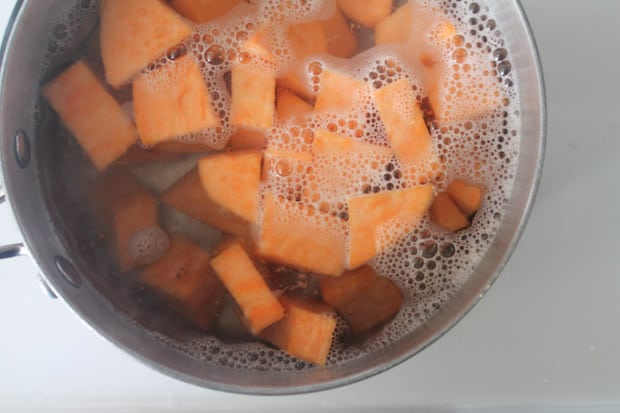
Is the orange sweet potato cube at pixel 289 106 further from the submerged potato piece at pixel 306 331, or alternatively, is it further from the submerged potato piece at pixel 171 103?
the submerged potato piece at pixel 306 331

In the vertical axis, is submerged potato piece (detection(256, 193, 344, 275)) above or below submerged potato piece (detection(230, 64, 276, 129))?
below

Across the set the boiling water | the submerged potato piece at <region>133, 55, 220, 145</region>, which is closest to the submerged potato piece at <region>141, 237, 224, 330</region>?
the boiling water


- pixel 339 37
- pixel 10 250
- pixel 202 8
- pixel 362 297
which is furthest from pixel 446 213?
pixel 10 250

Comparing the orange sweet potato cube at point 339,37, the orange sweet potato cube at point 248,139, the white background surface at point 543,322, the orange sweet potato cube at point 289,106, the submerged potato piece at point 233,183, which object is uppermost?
the orange sweet potato cube at point 339,37

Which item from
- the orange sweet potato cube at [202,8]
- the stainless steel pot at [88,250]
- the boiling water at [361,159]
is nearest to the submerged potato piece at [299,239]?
the boiling water at [361,159]

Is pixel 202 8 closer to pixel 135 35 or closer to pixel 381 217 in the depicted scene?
pixel 135 35

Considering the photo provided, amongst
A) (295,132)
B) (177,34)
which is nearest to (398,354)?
(295,132)

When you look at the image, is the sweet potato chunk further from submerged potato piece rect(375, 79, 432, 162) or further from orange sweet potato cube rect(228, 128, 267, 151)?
orange sweet potato cube rect(228, 128, 267, 151)
